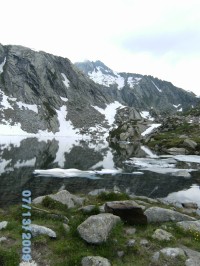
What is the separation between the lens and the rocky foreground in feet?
51.5

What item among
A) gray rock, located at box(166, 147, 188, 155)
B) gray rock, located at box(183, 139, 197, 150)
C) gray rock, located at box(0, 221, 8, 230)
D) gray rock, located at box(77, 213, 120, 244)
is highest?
gray rock, located at box(77, 213, 120, 244)

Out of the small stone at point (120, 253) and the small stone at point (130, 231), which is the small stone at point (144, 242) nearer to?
the small stone at point (130, 231)

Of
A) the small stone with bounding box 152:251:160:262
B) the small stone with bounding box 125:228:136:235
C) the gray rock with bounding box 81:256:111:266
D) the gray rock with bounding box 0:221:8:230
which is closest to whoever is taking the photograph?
the gray rock with bounding box 81:256:111:266

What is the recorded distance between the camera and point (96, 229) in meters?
17.5

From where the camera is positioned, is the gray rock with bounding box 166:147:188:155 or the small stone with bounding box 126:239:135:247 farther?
the gray rock with bounding box 166:147:188:155

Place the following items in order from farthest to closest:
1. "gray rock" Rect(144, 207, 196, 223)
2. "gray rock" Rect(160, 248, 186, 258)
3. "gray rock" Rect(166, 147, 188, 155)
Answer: "gray rock" Rect(166, 147, 188, 155), "gray rock" Rect(144, 207, 196, 223), "gray rock" Rect(160, 248, 186, 258)

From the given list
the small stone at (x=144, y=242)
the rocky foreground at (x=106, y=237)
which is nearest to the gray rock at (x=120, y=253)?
the rocky foreground at (x=106, y=237)

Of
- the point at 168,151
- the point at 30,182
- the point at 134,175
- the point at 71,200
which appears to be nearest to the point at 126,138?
the point at 168,151

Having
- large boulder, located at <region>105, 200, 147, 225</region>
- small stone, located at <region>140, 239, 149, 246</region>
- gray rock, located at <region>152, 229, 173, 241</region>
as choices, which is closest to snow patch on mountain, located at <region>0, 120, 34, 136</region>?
large boulder, located at <region>105, 200, 147, 225</region>

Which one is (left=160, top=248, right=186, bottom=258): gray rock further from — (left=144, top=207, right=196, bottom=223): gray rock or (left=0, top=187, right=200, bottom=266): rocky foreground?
(left=144, top=207, right=196, bottom=223): gray rock

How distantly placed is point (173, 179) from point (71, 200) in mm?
31740

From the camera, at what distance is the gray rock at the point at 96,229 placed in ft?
56.0

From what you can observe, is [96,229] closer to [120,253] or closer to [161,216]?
[120,253]

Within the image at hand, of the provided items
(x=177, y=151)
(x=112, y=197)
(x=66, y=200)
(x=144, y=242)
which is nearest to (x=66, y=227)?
(x=144, y=242)
